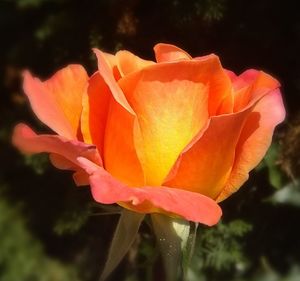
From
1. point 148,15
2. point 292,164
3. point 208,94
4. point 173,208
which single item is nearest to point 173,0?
point 148,15

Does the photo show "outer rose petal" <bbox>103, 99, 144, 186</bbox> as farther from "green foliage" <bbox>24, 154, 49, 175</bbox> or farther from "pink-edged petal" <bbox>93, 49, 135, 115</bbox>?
"green foliage" <bbox>24, 154, 49, 175</bbox>

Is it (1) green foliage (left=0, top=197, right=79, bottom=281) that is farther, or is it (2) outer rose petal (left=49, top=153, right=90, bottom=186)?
(1) green foliage (left=0, top=197, right=79, bottom=281)

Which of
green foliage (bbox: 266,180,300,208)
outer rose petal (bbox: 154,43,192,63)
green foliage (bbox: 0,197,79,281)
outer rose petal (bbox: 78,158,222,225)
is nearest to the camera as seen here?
outer rose petal (bbox: 78,158,222,225)

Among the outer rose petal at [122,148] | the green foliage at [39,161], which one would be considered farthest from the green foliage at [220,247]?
the outer rose petal at [122,148]

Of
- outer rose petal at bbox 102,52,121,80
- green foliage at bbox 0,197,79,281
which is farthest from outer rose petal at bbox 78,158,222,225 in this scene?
green foliage at bbox 0,197,79,281

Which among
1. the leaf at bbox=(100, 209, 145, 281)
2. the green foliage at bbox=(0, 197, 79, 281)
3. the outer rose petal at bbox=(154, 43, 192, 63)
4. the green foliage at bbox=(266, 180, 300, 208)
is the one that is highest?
the outer rose petal at bbox=(154, 43, 192, 63)

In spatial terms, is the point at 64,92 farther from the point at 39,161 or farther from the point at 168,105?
the point at 39,161

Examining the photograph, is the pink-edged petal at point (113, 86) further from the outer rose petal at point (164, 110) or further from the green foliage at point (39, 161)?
the green foliage at point (39, 161)
